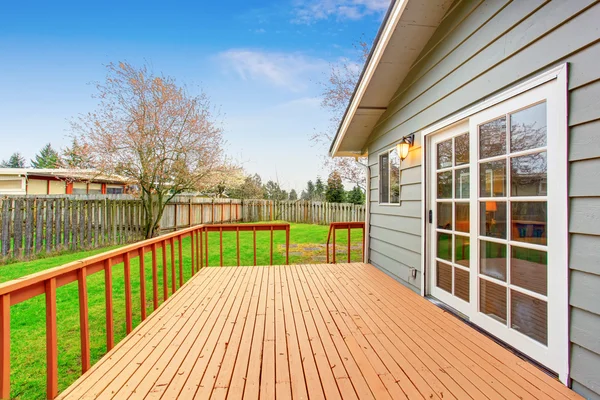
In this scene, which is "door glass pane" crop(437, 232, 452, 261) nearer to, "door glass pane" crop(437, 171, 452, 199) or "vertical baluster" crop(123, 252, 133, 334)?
"door glass pane" crop(437, 171, 452, 199)

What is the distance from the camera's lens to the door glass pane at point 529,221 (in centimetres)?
178

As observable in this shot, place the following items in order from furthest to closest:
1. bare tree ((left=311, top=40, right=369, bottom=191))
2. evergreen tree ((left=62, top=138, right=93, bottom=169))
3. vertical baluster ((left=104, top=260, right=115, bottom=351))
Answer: bare tree ((left=311, top=40, right=369, bottom=191))
evergreen tree ((left=62, top=138, right=93, bottom=169))
vertical baluster ((left=104, top=260, right=115, bottom=351))

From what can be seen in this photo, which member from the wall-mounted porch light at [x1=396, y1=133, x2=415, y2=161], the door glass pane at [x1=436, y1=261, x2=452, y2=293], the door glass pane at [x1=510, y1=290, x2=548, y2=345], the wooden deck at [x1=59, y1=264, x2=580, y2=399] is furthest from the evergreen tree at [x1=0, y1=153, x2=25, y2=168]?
the door glass pane at [x1=510, y1=290, x2=548, y2=345]

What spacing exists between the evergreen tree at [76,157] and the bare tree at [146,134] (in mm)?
139

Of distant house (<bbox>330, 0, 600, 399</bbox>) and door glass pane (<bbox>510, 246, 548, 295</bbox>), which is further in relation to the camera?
door glass pane (<bbox>510, 246, 548, 295</bbox>)

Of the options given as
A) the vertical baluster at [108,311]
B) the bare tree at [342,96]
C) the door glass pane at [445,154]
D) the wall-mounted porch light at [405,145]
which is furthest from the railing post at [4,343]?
the bare tree at [342,96]

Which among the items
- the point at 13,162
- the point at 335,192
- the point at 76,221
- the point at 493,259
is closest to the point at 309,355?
the point at 493,259

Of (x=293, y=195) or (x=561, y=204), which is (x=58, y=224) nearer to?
(x=561, y=204)

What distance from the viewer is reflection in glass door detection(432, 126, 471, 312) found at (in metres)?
2.56

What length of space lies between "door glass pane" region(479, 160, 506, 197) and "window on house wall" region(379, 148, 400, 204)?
1593 mm

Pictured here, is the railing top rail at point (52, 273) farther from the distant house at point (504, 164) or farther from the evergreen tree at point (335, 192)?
the evergreen tree at point (335, 192)

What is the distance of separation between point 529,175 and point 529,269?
2.07 feet

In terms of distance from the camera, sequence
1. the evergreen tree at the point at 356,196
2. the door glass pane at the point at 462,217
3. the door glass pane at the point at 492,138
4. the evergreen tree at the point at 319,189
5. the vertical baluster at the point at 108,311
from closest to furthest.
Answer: the vertical baluster at the point at 108,311 < the door glass pane at the point at 492,138 < the door glass pane at the point at 462,217 < the evergreen tree at the point at 356,196 < the evergreen tree at the point at 319,189

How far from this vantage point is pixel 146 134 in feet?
26.1
